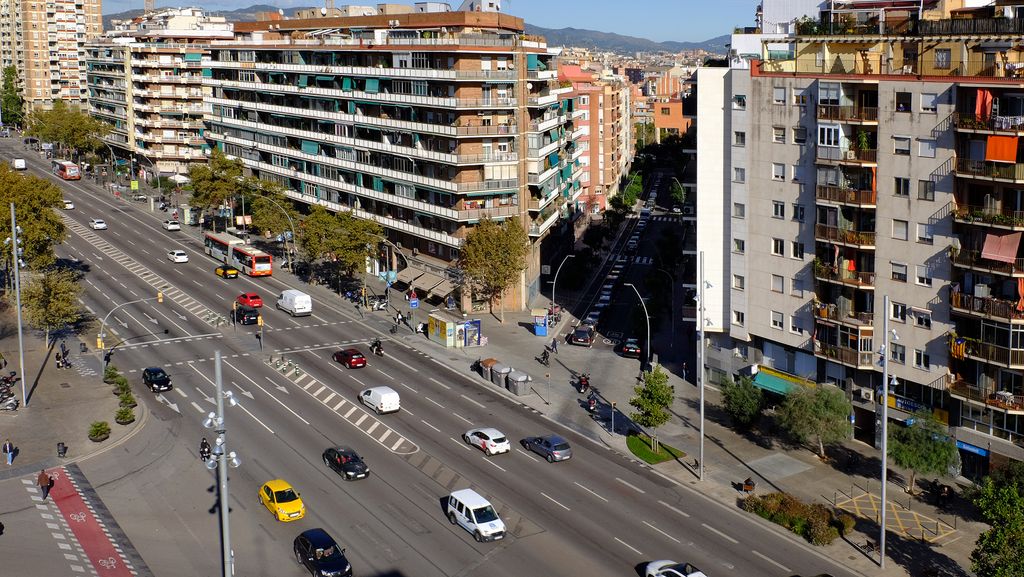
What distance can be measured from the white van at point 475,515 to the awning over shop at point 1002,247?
98.2 feet

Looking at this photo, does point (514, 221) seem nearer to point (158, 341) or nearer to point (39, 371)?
point (158, 341)

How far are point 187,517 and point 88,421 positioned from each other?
18.0m

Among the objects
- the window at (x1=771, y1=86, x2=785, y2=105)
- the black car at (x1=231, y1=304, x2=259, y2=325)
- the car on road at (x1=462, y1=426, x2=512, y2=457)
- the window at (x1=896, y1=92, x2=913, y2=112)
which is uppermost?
Answer: the window at (x1=771, y1=86, x2=785, y2=105)

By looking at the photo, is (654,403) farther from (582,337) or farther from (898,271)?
(582,337)

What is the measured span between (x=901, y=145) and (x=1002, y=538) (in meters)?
25.1

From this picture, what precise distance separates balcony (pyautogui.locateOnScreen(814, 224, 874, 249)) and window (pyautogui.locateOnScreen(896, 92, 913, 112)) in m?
7.56

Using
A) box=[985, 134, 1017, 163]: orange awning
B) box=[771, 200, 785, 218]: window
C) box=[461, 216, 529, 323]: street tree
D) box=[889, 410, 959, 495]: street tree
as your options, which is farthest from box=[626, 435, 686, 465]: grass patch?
box=[461, 216, 529, 323]: street tree

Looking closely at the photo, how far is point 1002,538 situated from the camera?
46906 mm

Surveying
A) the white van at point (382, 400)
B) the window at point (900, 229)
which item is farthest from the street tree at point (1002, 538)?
the white van at point (382, 400)

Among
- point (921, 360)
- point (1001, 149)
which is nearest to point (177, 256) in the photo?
point (921, 360)

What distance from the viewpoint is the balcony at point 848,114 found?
64.4 meters

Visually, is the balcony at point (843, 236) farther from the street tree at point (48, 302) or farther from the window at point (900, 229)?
the street tree at point (48, 302)

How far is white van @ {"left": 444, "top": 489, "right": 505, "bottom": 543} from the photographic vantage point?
5331 centimetres

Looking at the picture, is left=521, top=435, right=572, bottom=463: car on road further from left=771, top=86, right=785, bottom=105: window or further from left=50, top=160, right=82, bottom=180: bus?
left=50, top=160, right=82, bottom=180: bus
